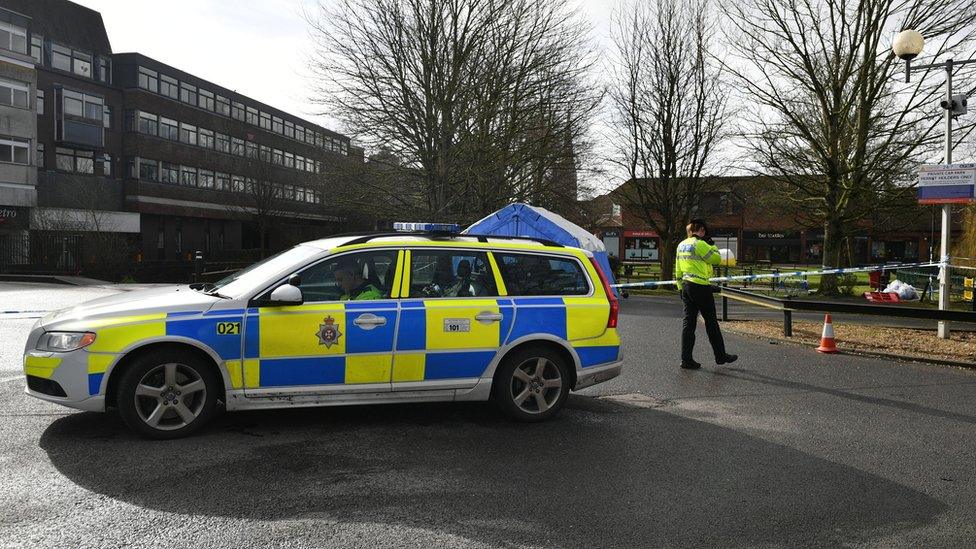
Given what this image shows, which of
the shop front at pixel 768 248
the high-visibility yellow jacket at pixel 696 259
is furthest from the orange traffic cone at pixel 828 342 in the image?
the shop front at pixel 768 248

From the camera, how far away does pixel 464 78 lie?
23.4 m

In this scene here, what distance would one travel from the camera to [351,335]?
17.1 ft

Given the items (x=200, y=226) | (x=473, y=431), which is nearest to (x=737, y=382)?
(x=473, y=431)

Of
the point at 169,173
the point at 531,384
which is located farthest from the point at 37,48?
the point at 531,384

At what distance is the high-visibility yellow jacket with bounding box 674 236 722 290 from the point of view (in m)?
8.40

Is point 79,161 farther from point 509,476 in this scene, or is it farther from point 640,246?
point 509,476

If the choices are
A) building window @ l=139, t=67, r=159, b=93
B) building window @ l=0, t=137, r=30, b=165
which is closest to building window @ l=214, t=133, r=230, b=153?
building window @ l=139, t=67, r=159, b=93

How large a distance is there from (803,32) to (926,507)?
21.3 meters

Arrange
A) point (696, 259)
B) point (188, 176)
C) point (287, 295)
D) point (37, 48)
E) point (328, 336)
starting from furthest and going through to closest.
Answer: point (188, 176) → point (37, 48) → point (696, 259) → point (328, 336) → point (287, 295)

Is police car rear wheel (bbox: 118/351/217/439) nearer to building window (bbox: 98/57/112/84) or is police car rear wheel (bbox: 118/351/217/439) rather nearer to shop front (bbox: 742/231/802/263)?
building window (bbox: 98/57/112/84)

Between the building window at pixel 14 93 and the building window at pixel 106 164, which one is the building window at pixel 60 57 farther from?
the building window at pixel 106 164

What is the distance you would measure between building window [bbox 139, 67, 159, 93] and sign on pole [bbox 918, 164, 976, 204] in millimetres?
45926

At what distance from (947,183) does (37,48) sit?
1750 inches

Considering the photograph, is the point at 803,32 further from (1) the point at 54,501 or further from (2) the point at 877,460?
(1) the point at 54,501
